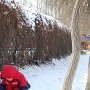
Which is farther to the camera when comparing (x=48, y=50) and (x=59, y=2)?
(x=48, y=50)

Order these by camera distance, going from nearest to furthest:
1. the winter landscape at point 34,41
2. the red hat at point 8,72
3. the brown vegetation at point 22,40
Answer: the red hat at point 8,72
the winter landscape at point 34,41
the brown vegetation at point 22,40

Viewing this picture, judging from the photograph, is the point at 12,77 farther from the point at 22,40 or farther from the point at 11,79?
the point at 22,40

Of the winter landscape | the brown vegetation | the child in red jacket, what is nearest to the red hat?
the child in red jacket

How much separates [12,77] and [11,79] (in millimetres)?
61

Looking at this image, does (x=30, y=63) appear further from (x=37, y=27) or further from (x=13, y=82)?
(x=13, y=82)

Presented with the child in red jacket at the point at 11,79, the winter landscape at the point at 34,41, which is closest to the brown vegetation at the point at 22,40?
the winter landscape at the point at 34,41

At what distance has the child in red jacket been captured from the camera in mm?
5484

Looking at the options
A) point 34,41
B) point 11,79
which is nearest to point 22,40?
point 34,41

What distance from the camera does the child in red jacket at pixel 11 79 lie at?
548 cm

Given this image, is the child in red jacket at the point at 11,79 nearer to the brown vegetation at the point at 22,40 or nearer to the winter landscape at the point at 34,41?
the winter landscape at the point at 34,41

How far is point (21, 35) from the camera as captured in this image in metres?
13.8

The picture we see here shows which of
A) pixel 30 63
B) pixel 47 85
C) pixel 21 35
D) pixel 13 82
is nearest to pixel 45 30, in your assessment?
pixel 30 63

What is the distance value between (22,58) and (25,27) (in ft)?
4.01

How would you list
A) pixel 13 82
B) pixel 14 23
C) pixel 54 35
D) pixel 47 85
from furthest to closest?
pixel 54 35 < pixel 14 23 < pixel 47 85 < pixel 13 82
